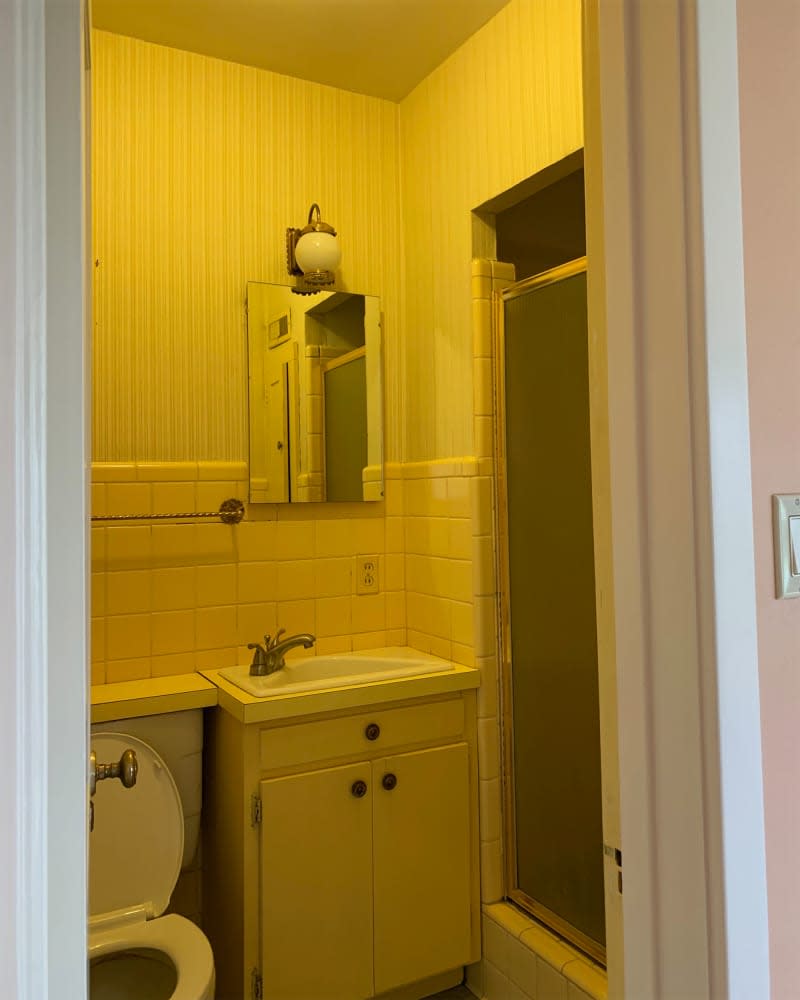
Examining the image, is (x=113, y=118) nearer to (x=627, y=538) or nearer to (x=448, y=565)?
(x=448, y=565)

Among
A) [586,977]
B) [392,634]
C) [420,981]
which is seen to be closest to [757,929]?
[586,977]

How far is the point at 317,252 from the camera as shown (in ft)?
7.77

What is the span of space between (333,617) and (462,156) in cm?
142

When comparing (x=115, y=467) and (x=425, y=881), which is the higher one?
(x=115, y=467)

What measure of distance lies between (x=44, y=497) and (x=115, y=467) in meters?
1.70

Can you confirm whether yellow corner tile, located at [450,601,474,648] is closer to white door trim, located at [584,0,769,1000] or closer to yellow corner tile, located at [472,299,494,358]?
yellow corner tile, located at [472,299,494,358]

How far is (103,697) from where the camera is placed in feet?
6.46

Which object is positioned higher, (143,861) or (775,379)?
(775,379)

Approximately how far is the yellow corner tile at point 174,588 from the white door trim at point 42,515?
1.70 meters

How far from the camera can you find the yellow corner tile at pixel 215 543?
230cm

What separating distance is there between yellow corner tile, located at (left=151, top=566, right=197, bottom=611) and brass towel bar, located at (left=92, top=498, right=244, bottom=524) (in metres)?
0.14

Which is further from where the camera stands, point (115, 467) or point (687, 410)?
point (115, 467)

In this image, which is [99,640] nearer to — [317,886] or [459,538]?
[317,886]

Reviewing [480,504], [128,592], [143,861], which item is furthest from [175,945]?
[480,504]
